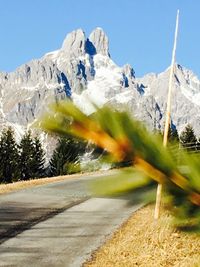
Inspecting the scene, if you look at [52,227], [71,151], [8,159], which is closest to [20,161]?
[8,159]

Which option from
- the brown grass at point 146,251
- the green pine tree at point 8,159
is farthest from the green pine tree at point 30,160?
the brown grass at point 146,251

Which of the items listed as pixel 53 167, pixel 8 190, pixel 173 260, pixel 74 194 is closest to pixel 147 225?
pixel 173 260

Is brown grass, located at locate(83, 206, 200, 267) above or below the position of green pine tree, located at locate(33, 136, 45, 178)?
below

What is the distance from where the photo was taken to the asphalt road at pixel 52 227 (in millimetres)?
12531

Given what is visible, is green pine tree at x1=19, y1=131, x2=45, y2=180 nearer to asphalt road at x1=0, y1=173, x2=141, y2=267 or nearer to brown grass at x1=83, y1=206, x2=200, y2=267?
asphalt road at x1=0, y1=173, x2=141, y2=267

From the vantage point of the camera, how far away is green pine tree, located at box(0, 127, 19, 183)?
84625 millimetres

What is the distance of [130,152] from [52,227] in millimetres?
16631

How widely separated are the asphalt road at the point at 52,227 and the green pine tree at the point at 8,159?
57.1 metres

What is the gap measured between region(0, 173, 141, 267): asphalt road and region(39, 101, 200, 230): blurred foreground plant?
20.0 ft

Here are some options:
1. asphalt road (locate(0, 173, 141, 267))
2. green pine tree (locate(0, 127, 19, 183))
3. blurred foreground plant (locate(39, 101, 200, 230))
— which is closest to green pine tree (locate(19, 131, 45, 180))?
green pine tree (locate(0, 127, 19, 183))

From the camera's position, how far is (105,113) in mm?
909

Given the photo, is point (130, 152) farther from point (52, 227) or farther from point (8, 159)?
point (8, 159)

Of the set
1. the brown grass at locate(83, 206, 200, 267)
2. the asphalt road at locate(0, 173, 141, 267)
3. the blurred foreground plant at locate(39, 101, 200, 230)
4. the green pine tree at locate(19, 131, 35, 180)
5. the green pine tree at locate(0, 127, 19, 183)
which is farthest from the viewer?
the green pine tree at locate(19, 131, 35, 180)

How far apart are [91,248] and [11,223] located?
476 cm
